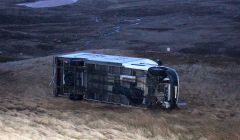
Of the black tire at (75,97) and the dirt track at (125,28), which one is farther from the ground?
the dirt track at (125,28)

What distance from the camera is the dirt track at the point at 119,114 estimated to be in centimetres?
1438

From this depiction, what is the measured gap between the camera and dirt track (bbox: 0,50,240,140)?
14383 millimetres

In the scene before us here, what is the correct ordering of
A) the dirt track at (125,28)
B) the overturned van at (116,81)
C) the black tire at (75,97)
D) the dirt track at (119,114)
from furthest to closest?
the dirt track at (125,28)
the black tire at (75,97)
the overturned van at (116,81)
the dirt track at (119,114)

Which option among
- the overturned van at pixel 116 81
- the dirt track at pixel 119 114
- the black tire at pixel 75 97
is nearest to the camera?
the dirt track at pixel 119 114

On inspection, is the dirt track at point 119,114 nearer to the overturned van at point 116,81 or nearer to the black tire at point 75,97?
the black tire at point 75,97

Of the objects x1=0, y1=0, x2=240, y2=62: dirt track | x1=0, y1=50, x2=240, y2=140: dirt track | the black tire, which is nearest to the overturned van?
the black tire

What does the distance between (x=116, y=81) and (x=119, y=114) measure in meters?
2.23

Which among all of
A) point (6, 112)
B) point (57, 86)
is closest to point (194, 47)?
point (57, 86)

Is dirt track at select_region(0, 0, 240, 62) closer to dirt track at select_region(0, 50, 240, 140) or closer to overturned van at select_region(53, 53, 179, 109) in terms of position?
dirt track at select_region(0, 50, 240, 140)

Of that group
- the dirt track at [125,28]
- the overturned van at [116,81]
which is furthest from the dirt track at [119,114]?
the dirt track at [125,28]

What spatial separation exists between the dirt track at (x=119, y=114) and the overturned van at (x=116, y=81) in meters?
0.48

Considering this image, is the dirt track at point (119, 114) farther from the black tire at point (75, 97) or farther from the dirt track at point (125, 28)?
the dirt track at point (125, 28)

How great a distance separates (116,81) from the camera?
19641mm

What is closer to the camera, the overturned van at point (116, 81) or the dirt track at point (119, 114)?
the dirt track at point (119, 114)
